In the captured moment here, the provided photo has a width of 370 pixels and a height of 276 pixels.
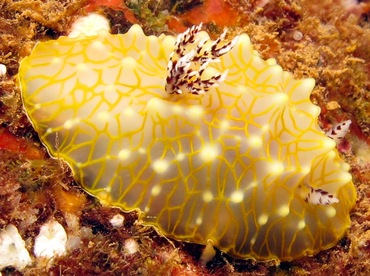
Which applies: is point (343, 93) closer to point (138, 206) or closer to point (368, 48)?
point (368, 48)

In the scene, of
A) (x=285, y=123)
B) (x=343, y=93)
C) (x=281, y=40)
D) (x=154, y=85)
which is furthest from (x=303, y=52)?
(x=154, y=85)

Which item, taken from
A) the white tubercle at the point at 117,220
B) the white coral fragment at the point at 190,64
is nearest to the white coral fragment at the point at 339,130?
the white coral fragment at the point at 190,64

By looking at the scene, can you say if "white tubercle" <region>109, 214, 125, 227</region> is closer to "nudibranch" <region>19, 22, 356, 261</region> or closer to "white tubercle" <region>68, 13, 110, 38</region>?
"nudibranch" <region>19, 22, 356, 261</region>

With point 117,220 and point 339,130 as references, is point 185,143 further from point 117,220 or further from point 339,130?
point 339,130

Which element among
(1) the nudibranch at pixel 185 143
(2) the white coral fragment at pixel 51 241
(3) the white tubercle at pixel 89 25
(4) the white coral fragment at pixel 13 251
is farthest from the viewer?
(3) the white tubercle at pixel 89 25

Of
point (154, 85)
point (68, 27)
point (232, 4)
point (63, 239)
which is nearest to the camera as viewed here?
point (63, 239)

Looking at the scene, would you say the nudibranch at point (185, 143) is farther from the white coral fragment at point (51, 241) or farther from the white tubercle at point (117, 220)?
the white coral fragment at point (51, 241)

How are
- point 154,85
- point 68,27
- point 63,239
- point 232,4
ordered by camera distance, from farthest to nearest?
point 232,4 → point 68,27 → point 154,85 → point 63,239
